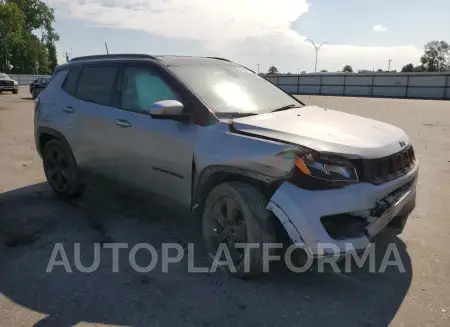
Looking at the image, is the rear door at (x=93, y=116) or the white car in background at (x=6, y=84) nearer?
the rear door at (x=93, y=116)

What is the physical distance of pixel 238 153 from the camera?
3012mm

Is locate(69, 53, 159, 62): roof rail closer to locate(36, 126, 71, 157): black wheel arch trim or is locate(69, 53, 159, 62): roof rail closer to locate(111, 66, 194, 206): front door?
locate(111, 66, 194, 206): front door

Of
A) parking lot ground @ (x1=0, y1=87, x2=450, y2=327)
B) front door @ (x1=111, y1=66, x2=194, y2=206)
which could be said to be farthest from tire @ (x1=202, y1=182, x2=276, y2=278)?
front door @ (x1=111, y1=66, x2=194, y2=206)

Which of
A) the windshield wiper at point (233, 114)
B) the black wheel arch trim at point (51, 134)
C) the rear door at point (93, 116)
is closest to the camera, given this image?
the windshield wiper at point (233, 114)

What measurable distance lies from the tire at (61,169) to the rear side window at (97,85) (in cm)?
72

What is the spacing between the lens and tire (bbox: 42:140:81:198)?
15.8ft

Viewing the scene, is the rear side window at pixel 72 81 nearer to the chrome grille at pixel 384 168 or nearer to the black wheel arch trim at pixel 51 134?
the black wheel arch trim at pixel 51 134

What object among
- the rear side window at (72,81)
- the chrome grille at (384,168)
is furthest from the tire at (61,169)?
the chrome grille at (384,168)

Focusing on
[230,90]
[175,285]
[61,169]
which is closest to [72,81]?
[61,169]

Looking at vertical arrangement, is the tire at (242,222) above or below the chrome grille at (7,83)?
below

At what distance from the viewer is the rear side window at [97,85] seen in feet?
14.1

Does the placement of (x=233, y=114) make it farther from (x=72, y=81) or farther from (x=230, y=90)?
(x=72, y=81)

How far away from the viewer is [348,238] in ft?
8.92

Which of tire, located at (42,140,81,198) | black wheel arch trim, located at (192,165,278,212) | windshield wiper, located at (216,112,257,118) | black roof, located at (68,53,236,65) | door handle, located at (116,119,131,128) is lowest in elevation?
tire, located at (42,140,81,198)
